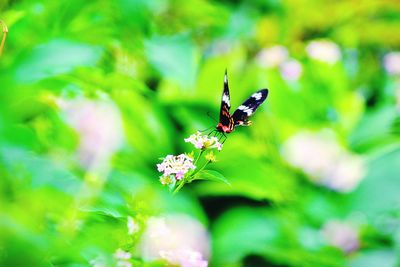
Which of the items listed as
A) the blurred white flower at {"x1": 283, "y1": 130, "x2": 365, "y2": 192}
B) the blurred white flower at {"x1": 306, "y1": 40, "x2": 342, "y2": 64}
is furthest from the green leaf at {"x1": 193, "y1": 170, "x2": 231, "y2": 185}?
the blurred white flower at {"x1": 306, "y1": 40, "x2": 342, "y2": 64}

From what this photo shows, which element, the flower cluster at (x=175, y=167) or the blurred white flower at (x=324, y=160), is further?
the blurred white flower at (x=324, y=160)

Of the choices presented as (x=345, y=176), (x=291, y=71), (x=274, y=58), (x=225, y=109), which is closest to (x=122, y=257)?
(x=225, y=109)

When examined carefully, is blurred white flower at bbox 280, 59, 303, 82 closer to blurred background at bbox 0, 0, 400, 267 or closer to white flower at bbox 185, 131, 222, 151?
blurred background at bbox 0, 0, 400, 267

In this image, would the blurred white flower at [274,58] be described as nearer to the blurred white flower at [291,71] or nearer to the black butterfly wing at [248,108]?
the blurred white flower at [291,71]

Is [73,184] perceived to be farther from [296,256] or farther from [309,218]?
[309,218]

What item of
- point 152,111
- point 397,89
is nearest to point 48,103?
point 152,111

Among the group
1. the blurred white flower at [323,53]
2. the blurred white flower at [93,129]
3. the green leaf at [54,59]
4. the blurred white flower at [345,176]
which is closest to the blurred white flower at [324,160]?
the blurred white flower at [345,176]

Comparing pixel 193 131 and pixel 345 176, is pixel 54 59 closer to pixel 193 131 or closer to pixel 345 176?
pixel 193 131
